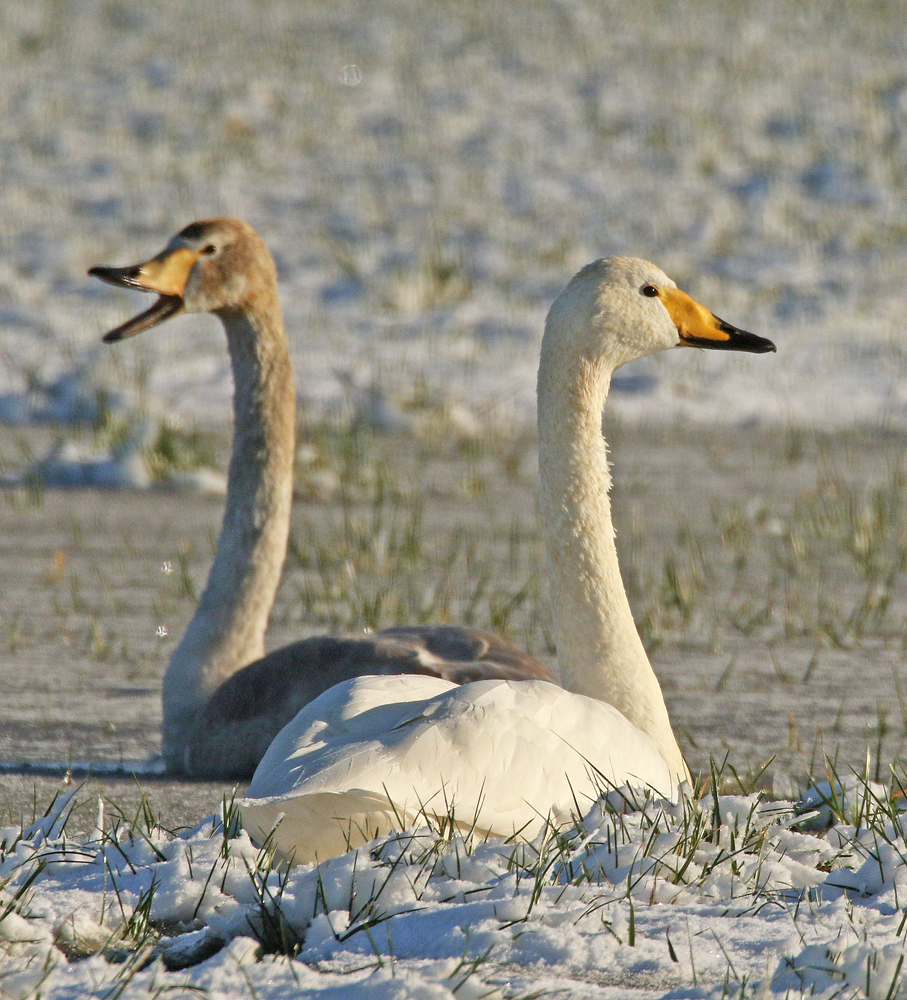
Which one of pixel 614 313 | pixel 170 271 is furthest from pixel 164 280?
pixel 614 313

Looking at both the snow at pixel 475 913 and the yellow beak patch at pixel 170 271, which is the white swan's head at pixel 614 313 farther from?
the yellow beak patch at pixel 170 271

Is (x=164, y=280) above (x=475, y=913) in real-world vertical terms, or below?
above

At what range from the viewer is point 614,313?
390 centimetres

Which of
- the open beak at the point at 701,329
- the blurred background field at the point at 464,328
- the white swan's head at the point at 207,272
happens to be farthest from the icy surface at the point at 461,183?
the open beak at the point at 701,329

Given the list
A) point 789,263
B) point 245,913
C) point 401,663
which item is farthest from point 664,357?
point 245,913

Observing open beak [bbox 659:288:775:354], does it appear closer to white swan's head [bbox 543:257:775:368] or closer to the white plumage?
white swan's head [bbox 543:257:775:368]

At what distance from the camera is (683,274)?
15461 mm

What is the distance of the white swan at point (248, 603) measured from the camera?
13.8 feet

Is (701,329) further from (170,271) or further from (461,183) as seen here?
(461,183)

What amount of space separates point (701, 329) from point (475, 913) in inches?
79.7

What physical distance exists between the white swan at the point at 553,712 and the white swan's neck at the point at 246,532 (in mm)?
1192

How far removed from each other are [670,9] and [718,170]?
7.30m

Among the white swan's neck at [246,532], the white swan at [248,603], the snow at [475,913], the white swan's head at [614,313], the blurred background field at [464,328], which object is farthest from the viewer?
the blurred background field at [464,328]

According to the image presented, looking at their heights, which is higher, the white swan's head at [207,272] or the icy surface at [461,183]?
the icy surface at [461,183]
